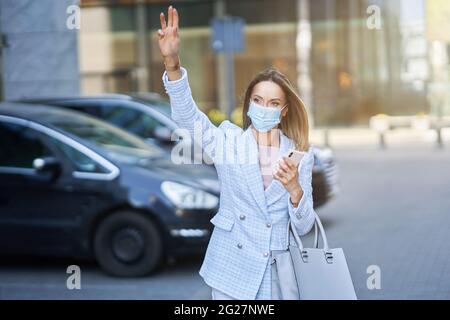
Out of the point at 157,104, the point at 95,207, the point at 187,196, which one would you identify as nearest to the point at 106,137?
the point at 95,207

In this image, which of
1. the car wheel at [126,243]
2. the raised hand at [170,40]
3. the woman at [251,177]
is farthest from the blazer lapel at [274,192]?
the car wheel at [126,243]

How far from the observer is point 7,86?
37.9 ft

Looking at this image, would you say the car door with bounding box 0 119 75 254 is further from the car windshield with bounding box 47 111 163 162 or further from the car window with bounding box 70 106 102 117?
the car window with bounding box 70 106 102 117

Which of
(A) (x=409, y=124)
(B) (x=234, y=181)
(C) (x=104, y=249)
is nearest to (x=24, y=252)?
(C) (x=104, y=249)

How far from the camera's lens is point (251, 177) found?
3.53 meters

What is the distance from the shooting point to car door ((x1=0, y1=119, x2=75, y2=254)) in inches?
309

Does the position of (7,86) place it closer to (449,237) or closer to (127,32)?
(449,237)

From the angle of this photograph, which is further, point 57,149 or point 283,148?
point 57,149

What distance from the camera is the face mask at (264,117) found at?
142 inches

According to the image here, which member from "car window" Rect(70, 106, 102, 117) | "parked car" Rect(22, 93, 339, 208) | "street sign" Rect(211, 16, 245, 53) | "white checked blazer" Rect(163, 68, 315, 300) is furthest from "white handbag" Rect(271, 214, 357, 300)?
"street sign" Rect(211, 16, 245, 53)

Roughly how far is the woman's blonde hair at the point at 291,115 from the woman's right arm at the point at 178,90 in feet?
0.63

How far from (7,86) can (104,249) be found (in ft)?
14.7

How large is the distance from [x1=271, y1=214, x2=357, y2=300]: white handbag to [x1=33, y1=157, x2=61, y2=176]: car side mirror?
4.74 m

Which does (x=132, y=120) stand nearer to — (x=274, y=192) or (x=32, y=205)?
(x=32, y=205)
